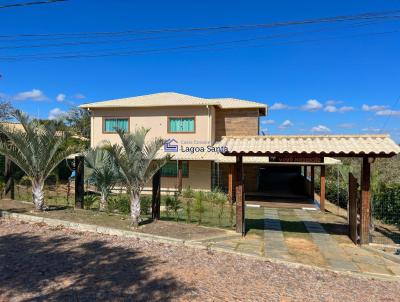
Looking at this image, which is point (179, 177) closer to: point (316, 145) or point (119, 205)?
point (119, 205)

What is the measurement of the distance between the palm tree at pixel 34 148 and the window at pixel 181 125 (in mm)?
11806

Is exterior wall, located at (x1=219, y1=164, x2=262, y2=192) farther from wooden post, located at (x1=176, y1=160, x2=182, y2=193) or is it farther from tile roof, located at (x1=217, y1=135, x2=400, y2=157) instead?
tile roof, located at (x1=217, y1=135, x2=400, y2=157)

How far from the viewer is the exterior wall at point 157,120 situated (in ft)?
71.9

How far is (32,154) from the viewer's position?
10.7 metres

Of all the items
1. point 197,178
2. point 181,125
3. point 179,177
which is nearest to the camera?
point 179,177

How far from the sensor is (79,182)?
→ 12.0 meters

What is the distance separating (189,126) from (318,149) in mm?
13727

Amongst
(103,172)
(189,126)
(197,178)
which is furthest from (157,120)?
(103,172)

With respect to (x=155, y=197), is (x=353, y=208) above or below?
below

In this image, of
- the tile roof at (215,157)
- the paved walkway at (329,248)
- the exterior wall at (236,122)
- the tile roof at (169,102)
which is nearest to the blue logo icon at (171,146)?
the tile roof at (215,157)

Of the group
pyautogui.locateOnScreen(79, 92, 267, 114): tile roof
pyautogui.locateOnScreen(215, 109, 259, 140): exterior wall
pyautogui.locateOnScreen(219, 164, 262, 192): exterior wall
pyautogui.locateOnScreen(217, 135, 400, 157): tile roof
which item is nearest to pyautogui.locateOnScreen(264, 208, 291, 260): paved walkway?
pyautogui.locateOnScreen(217, 135, 400, 157): tile roof

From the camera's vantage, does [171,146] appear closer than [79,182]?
No

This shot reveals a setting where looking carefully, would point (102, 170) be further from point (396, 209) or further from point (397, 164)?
point (397, 164)

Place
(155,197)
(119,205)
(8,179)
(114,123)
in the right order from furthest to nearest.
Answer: (114,123) < (8,179) < (119,205) < (155,197)
